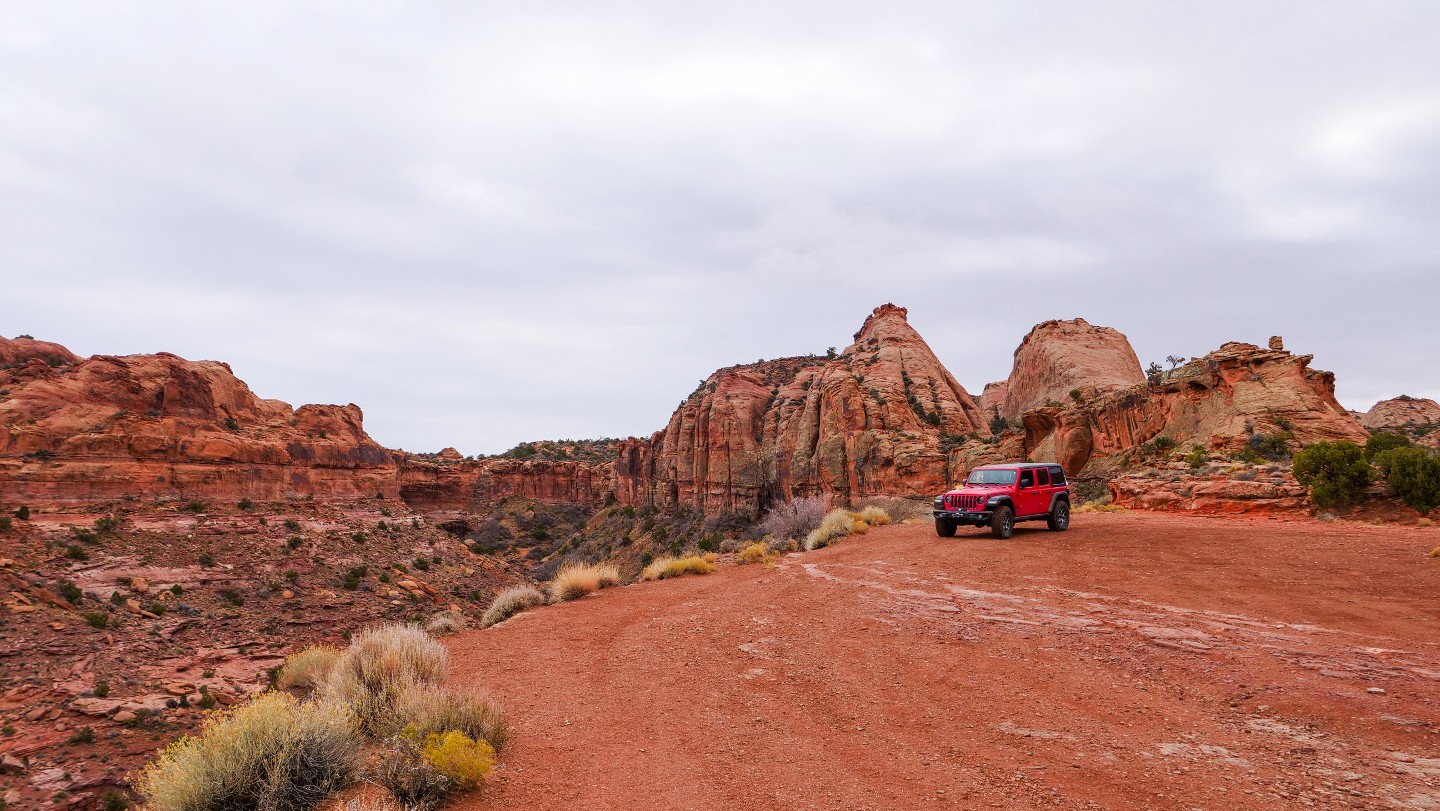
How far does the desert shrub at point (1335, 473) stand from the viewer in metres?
16.5

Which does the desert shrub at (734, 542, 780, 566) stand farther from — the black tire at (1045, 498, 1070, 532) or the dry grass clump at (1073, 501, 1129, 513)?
the dry grass clump at (1073, 501, 1129, 513)

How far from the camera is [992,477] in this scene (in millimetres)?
18266

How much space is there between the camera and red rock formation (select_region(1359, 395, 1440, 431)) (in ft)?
182

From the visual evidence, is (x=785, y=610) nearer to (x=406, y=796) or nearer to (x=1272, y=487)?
(x=406, y=796)

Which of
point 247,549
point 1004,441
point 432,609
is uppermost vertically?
point 1004,441

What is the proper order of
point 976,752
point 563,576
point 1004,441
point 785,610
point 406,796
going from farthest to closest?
point 1004,441 < point 563,576 < point 785,610 < point 976,752 < point 406,796

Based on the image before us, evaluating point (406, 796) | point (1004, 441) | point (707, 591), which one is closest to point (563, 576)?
point (707, 591)

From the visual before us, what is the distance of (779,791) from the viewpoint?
480 centimetres

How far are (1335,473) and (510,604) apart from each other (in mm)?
22244

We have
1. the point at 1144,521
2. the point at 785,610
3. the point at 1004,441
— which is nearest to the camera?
the point at 785,610

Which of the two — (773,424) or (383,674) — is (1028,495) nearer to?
(383,674)

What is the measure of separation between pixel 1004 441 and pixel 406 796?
3354 cm

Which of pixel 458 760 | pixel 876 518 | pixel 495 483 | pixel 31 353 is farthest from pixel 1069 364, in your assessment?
pixel 495 483

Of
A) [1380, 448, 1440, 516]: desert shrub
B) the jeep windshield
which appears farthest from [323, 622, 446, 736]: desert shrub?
Result: [1380, 448, 1440, 516]: desert shrub
